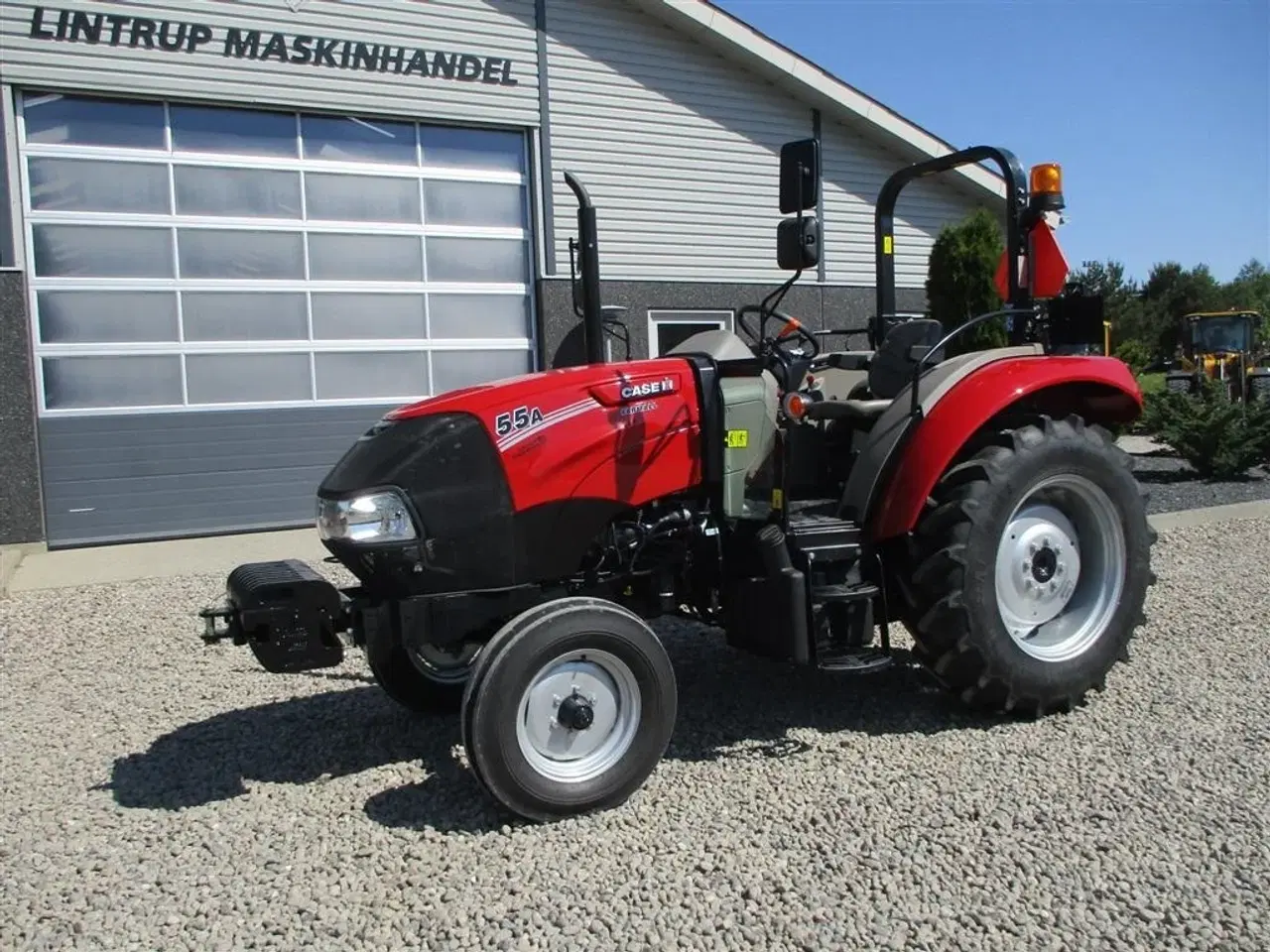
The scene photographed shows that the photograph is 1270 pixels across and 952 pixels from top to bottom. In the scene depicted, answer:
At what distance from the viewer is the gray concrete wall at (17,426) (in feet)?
27.8

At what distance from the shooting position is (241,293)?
932cm

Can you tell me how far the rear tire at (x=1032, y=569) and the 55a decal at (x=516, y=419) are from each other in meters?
1.45

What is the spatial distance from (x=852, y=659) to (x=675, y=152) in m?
8.23

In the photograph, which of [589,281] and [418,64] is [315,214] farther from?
[589,281]

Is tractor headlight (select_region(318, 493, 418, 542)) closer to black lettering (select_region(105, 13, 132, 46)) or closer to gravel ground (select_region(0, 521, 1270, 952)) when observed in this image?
gravel ground (select_region(0, 521, 1270, 952))

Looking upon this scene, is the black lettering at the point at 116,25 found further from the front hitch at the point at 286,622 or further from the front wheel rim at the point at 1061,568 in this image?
the front wheel rim at the point at 1061,568

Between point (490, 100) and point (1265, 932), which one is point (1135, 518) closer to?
point (1265, 932)

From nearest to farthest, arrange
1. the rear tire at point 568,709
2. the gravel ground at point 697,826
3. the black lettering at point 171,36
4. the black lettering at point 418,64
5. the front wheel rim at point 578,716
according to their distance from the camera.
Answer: the gravel ground at point 697,826
the rear tire at point 568,709
the front wheel rim at point 578,716
the black lettering at point 171,36
the black lettering at point 418,64

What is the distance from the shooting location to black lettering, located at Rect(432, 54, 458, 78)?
984cm

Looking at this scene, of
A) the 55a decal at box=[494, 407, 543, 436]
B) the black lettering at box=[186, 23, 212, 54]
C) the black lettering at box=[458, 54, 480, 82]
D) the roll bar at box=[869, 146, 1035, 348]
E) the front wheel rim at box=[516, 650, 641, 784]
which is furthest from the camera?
the black lettering at box=[458, 54, 480, 82]

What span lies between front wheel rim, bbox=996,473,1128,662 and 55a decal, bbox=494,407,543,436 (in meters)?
1.80

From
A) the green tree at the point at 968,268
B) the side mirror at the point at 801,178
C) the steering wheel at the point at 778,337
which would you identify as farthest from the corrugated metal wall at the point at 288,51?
the side mirror at the point at 801,178

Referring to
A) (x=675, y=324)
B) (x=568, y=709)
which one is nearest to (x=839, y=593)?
(x=568, y=709)

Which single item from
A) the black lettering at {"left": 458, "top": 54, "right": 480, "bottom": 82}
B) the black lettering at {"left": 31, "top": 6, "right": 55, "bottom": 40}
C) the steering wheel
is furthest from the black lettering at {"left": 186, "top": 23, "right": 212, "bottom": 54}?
the steering wheel
